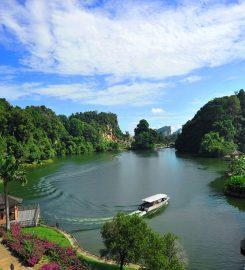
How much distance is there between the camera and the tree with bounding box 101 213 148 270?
35.8m

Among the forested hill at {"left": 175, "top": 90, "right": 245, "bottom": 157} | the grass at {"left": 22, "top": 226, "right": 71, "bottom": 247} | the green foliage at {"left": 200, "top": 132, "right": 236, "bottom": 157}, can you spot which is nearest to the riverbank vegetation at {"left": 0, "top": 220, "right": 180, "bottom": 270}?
the grass at {"left": 22, "top": 226, "right": 71, "bottom": 247}

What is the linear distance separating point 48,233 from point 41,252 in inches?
433

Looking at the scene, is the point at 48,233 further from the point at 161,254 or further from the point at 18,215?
the point at 161,254

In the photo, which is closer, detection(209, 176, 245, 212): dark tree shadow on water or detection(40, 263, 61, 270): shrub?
detection(40, 263, 61, 270): shrub

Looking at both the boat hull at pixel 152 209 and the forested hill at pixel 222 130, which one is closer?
the boat hull at pixel 152 209

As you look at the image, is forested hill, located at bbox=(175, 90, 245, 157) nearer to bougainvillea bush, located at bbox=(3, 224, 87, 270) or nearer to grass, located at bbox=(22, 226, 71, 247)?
grass, located at bbox=(22, 226, 71, 247)

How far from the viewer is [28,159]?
141 metres

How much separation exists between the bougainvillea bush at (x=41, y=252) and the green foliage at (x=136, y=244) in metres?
3.48

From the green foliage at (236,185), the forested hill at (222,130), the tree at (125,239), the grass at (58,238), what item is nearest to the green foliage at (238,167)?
the green foliage at (236,185)

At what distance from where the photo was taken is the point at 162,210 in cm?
6662

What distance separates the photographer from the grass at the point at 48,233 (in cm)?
4612

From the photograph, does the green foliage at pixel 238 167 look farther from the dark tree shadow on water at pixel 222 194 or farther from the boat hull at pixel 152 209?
the boat hull at pixel 152 209

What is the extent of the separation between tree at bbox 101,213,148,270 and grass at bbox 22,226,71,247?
10.5 metres

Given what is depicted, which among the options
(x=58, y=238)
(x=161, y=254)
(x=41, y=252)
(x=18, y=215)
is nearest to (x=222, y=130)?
(x=18, y=215)
